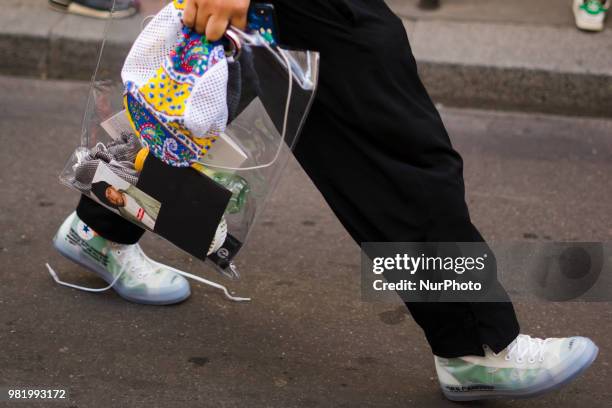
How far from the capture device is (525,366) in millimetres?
2387

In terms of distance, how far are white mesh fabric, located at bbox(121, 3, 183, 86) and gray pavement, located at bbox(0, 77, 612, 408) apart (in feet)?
2.59

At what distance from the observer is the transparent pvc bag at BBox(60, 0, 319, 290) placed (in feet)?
7.30

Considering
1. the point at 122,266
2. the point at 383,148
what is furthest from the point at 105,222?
the point at 383,148

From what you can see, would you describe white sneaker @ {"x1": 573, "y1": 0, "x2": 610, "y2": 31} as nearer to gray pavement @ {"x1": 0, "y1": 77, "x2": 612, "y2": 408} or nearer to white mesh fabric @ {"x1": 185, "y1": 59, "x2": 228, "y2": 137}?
gray pavement @ {"x1": 0, "y1": 77, "x2": 612, "y2": 408}

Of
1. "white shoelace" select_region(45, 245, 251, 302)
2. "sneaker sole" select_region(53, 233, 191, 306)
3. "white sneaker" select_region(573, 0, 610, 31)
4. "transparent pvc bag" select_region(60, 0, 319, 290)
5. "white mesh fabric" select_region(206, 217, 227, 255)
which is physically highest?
"transparent pvc bag" select_region(60, 0, 319, 290)

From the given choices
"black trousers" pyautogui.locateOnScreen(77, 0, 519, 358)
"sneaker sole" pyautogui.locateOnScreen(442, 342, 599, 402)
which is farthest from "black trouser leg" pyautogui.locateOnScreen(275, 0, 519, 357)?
"sneaker sole" pyautogui.locateOnScreen(442, 342, 599, 402)

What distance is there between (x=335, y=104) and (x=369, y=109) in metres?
0.08

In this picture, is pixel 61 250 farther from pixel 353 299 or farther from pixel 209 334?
pixel 353 299

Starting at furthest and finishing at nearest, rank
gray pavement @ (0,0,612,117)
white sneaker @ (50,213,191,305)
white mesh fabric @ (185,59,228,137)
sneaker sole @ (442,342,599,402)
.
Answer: gray pavement @ (0,0,612,117) → white sneaker @ (50,213,191,305) → sneaker sole @ (442,342,599,402) → white mesh fabric @ (185,59,228,137)

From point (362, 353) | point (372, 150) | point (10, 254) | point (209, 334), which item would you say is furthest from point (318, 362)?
point (10, 254)

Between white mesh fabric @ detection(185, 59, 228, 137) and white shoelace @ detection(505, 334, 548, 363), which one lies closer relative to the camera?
white mesh fabric @ detection(185, 59, 228, 137)

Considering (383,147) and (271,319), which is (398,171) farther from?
(271,319)

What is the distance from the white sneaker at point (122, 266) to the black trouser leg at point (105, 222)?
0.19ft

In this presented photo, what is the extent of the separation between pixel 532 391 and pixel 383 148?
0.68 metres
